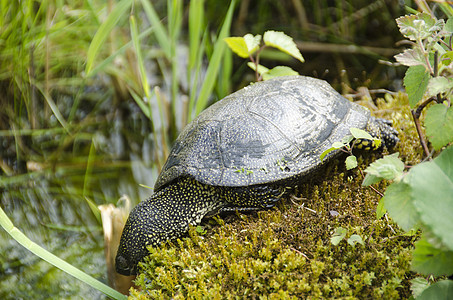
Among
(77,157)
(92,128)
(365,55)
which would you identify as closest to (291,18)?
(365,55)

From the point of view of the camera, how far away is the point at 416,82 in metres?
1.58

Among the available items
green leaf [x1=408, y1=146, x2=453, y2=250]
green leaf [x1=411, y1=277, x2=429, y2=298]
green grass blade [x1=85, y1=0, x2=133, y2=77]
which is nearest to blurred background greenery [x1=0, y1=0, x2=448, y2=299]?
green grass blade [x1=85, y1=0, x2=133, y2=77]

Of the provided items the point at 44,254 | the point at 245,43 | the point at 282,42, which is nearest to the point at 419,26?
the point at 282,42

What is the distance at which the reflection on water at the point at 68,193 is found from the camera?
2.44 meters

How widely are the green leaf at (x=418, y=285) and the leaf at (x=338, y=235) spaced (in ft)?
0.97

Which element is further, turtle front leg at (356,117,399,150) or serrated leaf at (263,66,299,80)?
serrated leaf at (263,66,299,80)

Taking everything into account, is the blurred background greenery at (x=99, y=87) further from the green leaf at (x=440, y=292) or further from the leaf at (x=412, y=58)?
the green leaf at (x=440, y=292)

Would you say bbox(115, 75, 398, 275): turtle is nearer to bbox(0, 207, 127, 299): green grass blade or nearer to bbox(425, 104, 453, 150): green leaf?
bbox(0, 207, 127, 299): green grass blade

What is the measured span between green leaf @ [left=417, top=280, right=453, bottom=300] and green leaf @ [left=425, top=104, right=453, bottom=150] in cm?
46

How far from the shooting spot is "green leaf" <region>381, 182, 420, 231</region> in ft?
4.18

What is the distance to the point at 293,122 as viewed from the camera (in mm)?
2016

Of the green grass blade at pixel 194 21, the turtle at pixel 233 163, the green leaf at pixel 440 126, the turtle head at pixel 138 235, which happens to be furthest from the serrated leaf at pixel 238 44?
the green leaf at pixel 440 126

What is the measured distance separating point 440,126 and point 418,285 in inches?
22.5

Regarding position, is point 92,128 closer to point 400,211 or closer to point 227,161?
point 227,161
